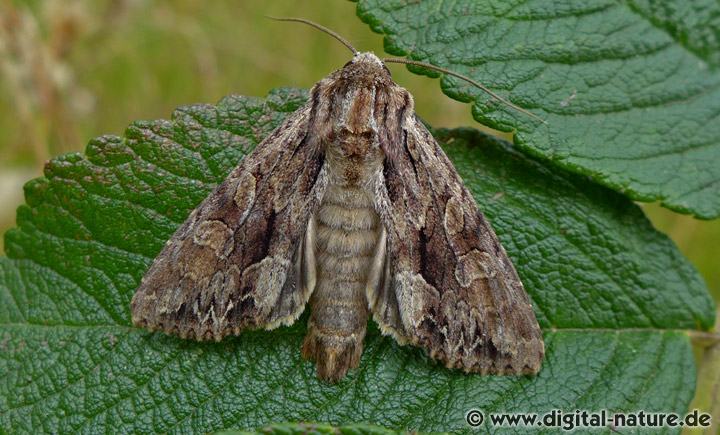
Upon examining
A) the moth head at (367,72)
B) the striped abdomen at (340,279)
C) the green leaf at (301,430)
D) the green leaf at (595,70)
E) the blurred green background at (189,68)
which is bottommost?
the green leaf at (301,430)

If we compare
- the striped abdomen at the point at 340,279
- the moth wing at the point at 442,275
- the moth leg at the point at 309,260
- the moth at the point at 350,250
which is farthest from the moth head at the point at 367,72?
the moth leg at the point at 309,260

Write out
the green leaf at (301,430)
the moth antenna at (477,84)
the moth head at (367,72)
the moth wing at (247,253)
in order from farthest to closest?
the moth head at (367,72) → the moth wing at (247,253) → the moth antenna at (477,84) → the green leaf at (301,430)

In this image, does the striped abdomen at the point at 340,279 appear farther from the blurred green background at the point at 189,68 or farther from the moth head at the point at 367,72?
the blurred green background at the point at 189,68

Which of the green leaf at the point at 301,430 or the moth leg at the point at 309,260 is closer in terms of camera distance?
the green leaf at the point at 301,430

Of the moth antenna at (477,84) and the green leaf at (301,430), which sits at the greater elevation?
the moth antenna at (477,84)

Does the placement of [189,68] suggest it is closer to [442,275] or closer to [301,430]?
[442,275]

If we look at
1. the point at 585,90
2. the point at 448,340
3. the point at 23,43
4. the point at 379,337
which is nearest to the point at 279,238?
the point at 379,337
